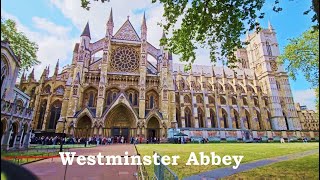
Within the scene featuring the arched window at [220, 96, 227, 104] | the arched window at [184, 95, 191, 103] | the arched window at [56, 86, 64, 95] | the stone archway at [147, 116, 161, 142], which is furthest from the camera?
the arched window at [220, 96, 227, 104]

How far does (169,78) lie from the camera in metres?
34.2

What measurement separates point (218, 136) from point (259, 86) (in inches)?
1081

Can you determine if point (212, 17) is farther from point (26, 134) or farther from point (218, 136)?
point (218, 136)

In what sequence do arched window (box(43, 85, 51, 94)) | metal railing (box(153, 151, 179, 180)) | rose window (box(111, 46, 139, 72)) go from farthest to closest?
arched window (box(43, 85, 51, 94))
rose window (box(111, 46, 139, 72))
metal railing (box(153, 151, 179, 180))

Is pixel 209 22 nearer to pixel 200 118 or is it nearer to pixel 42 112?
pixel 42 112

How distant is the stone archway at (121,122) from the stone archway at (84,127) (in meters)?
2.67

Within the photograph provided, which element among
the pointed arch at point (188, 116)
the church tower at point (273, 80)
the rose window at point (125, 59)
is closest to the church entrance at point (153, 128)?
the rose window at point (125, 59)

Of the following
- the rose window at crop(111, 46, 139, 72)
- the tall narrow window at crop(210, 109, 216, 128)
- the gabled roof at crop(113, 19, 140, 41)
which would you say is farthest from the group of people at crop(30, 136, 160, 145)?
the tall narrow window at crop(210, 109, 216, 128)

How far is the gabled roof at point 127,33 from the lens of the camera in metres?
36.8

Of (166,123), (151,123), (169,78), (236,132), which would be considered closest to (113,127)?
(151,123)

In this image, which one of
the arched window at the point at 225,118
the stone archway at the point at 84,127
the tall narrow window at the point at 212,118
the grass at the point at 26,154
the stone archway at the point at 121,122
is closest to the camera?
the grass at the point at 26,154

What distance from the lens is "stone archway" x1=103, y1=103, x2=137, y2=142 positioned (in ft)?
99.3

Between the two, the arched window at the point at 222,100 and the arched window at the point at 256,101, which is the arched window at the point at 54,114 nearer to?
the arched window at the point at 222,100

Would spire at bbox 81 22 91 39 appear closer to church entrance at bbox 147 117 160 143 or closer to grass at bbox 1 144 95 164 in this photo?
church entrance at bbox 147 117 160 143
